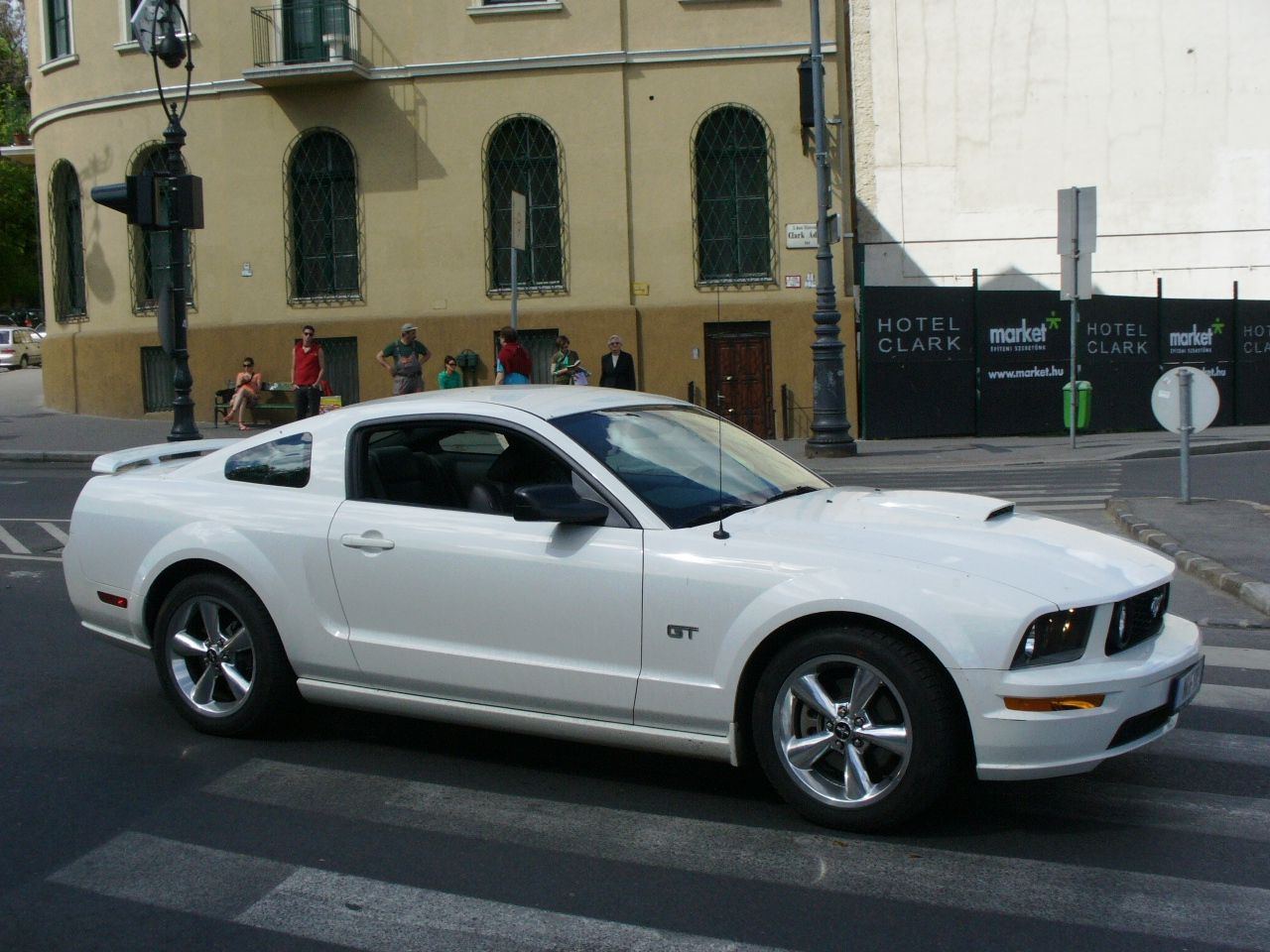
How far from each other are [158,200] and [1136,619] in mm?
13724

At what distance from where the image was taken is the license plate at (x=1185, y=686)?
4.68 meters

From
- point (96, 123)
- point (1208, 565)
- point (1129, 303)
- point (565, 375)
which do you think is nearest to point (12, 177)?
point (96, 123)

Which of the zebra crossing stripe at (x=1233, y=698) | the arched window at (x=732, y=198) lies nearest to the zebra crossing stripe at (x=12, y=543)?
the zebra crossing stripe at (x=1233, y=698)

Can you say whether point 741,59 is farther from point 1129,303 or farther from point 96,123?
point 96,123

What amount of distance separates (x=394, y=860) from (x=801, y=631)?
1542 mm

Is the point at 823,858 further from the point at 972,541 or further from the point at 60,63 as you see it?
the point at 60,63

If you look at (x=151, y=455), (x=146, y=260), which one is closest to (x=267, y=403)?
(x=146, y=260)

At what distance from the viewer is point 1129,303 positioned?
24125 mm

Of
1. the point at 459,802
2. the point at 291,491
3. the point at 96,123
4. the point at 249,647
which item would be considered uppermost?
the point at 96,123

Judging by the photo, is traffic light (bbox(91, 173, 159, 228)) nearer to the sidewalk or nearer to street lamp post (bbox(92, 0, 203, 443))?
street lamp post (bbox(92, 0, 203, 443))

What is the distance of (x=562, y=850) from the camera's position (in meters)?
4.59

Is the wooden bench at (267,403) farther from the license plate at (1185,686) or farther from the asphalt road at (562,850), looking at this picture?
the license plate at (1185,686)

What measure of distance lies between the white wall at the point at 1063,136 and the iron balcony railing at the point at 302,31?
37.5 feet

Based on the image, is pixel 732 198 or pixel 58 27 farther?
pixel 58 27
